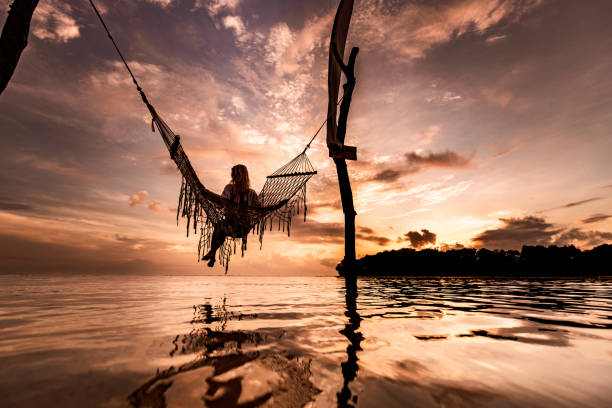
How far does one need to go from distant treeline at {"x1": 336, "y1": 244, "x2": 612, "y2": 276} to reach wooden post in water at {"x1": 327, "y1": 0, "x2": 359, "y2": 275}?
85.5 ft

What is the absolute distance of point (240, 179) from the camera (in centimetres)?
564

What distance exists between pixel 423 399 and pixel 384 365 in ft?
Answer: 1.06

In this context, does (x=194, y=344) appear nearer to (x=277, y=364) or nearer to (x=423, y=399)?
(x=277, y=364)

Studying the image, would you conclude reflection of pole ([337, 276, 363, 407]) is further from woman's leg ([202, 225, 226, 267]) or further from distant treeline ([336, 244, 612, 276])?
distant treeline ([336, 244, 612, 276])

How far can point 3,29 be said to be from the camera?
245 centimetres

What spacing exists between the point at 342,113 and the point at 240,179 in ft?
7.93

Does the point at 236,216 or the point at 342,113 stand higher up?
the point at 342,113

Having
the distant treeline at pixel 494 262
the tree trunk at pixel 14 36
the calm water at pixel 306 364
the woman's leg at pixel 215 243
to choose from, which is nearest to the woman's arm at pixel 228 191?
the woman's leg at pixel 215 243

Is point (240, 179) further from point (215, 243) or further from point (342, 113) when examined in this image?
point (342, 113)

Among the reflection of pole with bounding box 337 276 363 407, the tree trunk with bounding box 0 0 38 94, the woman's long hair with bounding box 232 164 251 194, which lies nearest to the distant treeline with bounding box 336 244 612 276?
the woman's long hair with bounding box 232 164 251 194

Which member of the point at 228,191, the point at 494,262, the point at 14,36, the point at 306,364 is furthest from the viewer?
the point at 494,262

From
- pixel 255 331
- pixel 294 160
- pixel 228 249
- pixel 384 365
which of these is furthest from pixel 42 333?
pixel 294 160

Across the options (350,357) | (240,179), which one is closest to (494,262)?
(240,179)

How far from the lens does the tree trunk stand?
2.43m
